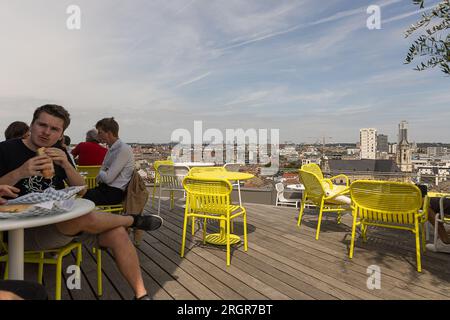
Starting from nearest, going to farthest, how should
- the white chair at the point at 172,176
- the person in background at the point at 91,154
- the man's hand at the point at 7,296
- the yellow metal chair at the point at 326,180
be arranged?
the man's hand at the point at 7,296
the person in background at the point at 91,154
the yellow metal chair at the point at 326,180
the white chair at the point at 172,176

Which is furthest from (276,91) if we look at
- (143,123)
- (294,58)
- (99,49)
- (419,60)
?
(419,60)

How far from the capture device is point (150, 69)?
27.8 feet

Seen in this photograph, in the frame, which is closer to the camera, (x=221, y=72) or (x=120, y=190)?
(x=120, y=190)

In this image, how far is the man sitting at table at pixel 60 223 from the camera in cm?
164

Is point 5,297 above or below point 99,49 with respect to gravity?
below

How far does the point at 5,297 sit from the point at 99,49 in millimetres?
5270

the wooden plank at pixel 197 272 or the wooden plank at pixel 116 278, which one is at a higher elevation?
the wooden plank at pixel 116 278

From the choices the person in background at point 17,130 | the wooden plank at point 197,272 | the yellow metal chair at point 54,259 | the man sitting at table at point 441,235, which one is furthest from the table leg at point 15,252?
the man sitting at table at point 441,235

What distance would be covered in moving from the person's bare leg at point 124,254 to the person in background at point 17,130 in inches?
91.9

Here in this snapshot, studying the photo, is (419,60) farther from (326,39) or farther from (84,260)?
→ (326,39)

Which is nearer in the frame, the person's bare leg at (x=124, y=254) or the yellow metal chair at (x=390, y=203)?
the person's bare leg at (x=124, y=254)

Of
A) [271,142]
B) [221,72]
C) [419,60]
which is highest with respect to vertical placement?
[221,72]

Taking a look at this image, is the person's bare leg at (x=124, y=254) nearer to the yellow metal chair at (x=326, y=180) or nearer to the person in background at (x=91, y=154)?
the person in background at (x=91, y=154)

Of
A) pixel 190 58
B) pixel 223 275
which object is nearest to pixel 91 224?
pixel 223 275
